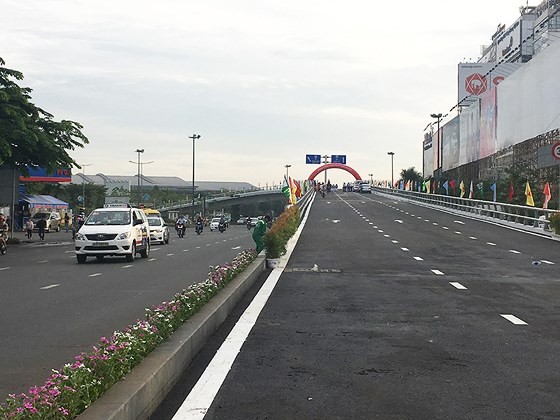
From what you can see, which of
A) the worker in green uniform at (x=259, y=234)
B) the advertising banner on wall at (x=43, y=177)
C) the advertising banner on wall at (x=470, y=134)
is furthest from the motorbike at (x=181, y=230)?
→ the advertising banner on wall at (x=470, y=134)

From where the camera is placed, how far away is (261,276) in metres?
17.8

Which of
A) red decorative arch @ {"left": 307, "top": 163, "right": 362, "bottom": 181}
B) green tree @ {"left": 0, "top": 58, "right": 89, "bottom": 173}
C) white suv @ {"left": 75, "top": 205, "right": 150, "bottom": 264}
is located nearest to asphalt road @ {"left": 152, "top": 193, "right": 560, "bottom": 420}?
white suv @ {"left": 75, "top": 205, "right": 150, "bottom": 264}

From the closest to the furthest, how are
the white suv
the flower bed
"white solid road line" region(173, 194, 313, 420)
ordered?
the flower bed, "white solid road line" region(173, 194, 313, 420), the white suv

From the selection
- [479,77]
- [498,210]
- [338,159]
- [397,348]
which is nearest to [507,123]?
[498,210]

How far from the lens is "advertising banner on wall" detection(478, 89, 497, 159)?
72.4 metres

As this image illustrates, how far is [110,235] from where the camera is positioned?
25.1 m

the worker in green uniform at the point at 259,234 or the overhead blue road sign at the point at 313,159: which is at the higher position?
the overhead blue road sign at the point at 313,159

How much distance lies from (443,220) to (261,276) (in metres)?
33.1

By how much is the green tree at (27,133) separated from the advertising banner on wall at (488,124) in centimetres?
4578

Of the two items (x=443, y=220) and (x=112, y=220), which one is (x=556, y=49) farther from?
(x=112, y=220)

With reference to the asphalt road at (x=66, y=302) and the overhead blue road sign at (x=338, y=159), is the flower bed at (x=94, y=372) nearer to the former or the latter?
the asphalt road at (x=66, y=302)

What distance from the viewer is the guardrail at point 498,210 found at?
38.2 m

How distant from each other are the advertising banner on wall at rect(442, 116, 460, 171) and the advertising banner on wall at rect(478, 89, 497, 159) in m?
13.5

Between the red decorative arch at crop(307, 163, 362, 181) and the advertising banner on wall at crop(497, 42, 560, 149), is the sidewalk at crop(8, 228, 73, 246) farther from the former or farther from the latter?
the red decorative arch at crop(307, 163, 362, 181)
